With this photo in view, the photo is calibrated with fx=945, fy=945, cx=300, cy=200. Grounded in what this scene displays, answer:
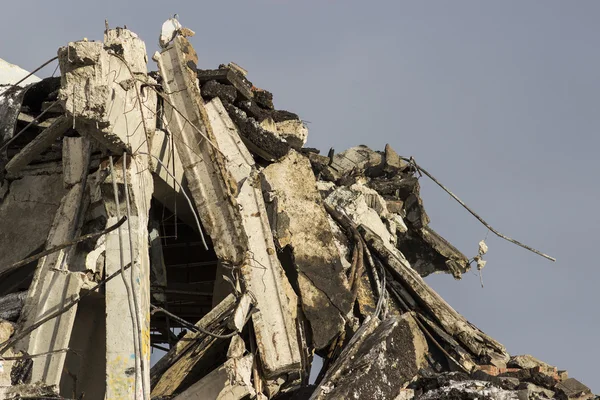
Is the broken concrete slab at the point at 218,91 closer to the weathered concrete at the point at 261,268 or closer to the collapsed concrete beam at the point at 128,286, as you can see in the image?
the weathered concrete at the point at 261,268

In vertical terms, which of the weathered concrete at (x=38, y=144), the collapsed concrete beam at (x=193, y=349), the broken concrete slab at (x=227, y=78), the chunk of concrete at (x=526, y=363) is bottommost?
the collapsed concrete beam at (x=193, y=349)

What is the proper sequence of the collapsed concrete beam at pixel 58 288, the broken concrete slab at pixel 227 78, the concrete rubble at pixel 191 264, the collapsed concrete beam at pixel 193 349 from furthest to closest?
the broken concrete slab at pixel 227 78 < the collapsed concrete beam at pixel 193 349 < the collapsed concrete beam at pixel 58 288 < the concrete rubble at pixel 191 264

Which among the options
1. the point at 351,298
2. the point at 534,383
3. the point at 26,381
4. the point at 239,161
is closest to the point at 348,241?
the point at 351,298

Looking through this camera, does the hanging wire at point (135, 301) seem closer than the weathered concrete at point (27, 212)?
Yes

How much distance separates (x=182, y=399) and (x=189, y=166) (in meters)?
2.06

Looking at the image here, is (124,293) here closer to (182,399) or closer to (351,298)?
(182,399)

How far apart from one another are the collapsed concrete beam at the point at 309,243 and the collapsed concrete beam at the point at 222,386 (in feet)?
4.14

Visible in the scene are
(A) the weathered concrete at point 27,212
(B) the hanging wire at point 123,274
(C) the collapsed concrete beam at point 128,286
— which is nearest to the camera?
(B) the hanging wire at point 123,274

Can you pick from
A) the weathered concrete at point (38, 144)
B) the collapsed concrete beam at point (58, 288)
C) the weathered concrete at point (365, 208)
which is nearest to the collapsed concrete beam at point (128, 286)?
the collapsed concrete beam at point (58, 288)

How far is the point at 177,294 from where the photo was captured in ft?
33.8

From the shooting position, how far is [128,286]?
22.1 feet

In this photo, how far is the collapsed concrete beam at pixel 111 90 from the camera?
6.81 m

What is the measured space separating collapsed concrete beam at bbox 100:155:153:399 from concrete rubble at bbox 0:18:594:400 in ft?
0.05

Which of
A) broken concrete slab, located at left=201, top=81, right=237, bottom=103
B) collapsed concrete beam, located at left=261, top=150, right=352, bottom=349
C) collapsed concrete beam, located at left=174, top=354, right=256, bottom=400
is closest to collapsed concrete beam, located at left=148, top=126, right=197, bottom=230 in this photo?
collapsed concrete beam, located at left=261, top=150, right=352, bottom=349
